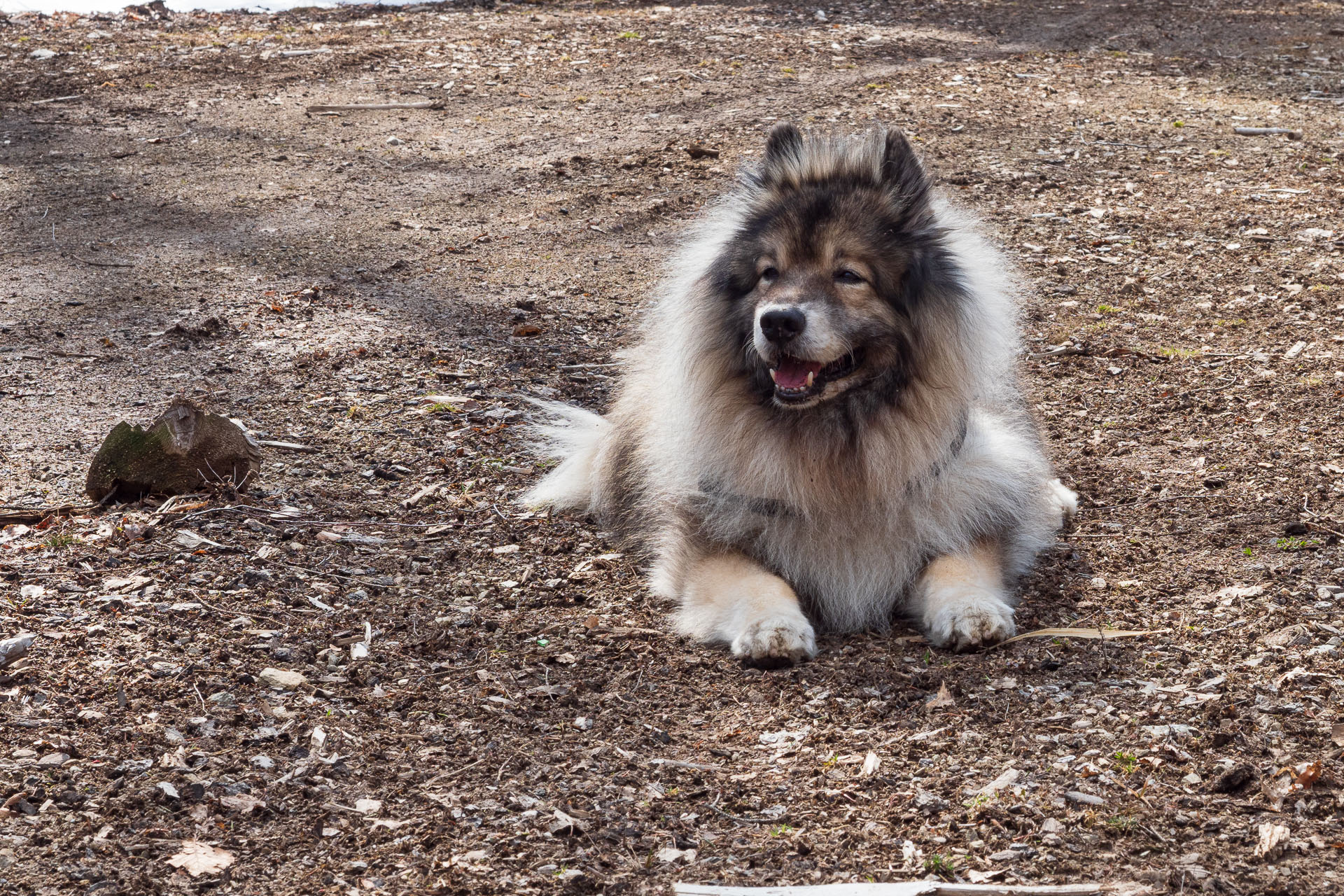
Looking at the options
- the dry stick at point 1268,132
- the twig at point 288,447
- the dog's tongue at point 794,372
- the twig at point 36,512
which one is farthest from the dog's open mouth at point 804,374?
the dry stick at point 1268,132

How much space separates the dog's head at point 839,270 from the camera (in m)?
3.80

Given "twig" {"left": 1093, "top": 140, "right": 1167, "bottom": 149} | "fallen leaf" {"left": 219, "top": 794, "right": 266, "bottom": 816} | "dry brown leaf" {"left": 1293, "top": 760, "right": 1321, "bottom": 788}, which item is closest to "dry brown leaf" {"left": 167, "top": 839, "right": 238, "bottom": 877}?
"fallen leaf" {"left": 219, "top": 794, "right": 266, "bottom": 816}

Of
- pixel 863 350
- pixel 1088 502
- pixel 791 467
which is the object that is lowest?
pixel 1088 502

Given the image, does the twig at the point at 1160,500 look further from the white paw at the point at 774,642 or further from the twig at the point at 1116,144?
the twig at the point at 1116,144

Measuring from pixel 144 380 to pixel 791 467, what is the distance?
3.25 meters

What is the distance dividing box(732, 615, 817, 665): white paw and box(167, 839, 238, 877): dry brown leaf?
156 cm

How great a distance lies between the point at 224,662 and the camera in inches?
136

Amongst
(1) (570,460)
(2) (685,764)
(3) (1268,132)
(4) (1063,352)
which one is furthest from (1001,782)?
(3) (1268,132)

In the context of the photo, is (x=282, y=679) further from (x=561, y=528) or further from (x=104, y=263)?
(x=104, y=263)

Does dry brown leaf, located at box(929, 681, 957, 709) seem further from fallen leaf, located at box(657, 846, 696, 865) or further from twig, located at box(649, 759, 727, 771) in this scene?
fallen leaf, located at box(657, 846, 696, 865)

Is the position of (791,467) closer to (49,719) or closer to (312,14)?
(49,719)

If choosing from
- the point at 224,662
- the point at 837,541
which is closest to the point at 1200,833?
the point at 837,541

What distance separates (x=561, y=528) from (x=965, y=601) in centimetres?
166

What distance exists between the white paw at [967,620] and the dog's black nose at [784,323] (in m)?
0.96
